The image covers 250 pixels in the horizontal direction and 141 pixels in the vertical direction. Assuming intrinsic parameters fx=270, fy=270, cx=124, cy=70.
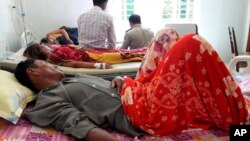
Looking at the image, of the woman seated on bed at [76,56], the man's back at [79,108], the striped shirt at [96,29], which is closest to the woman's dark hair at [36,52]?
the woman seated on bed at [76,56]

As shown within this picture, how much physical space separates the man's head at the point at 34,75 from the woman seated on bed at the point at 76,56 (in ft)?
2.57

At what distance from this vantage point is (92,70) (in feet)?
7.75

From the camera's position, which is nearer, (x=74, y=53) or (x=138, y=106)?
(x=138, y=106)

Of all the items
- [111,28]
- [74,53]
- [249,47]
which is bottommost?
[249,47]

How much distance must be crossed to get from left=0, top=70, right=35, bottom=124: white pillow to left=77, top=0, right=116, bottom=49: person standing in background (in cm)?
148

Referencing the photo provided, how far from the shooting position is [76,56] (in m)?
2.61

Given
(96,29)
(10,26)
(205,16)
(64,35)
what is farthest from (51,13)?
(205,16)

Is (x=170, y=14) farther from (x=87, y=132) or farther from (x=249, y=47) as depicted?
(x=87, y=132)

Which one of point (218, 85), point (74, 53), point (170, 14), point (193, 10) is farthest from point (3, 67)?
point (193, 10)

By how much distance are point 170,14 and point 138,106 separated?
377 centimetres

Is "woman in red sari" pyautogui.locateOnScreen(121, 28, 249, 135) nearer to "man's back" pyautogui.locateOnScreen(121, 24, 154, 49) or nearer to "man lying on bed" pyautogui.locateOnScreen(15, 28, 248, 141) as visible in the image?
"man lying on bed" pyautogui.locateOnScreen(15, 28, 248, 141)

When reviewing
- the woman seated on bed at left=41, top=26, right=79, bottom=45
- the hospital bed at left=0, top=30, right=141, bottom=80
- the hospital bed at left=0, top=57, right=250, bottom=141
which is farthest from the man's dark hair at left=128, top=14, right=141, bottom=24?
the hospital bed at left=0, top=57, right=250, bottom=141

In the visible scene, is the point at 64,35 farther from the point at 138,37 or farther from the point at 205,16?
the point at 205,16

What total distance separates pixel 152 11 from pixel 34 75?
349cm
